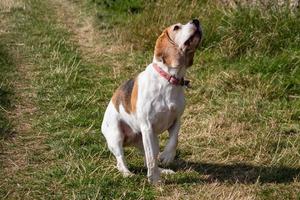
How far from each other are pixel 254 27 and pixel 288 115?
2134 mm

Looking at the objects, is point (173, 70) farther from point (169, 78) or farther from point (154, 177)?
point (154, 177)

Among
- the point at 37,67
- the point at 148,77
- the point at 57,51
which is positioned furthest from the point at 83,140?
the point at 57,51

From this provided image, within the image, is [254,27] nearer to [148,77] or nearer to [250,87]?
[250,87]

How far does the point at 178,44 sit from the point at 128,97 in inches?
27.3

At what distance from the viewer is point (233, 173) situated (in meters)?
4.91

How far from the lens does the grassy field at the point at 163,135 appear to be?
4.73 metres

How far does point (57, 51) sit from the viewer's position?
8.66 metres

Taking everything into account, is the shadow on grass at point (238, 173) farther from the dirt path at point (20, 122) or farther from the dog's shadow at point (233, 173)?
the dirt path at point (20, 122)

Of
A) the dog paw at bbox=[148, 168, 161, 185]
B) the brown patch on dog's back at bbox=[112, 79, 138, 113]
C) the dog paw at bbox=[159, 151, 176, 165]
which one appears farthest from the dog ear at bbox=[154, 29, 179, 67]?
the dog paw at bbox=[148, 168, 161, 185]

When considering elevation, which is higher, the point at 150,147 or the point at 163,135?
the point at 150,147

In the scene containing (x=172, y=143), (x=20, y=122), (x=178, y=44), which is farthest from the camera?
(x=20, y=122)

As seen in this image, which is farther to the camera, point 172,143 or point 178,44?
point 172,143

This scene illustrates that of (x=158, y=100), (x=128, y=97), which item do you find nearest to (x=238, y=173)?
(x=158, y=100)

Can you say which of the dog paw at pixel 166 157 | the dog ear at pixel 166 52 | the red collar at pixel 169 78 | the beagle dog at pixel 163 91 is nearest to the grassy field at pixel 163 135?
the dog paw at pixel 166 157
